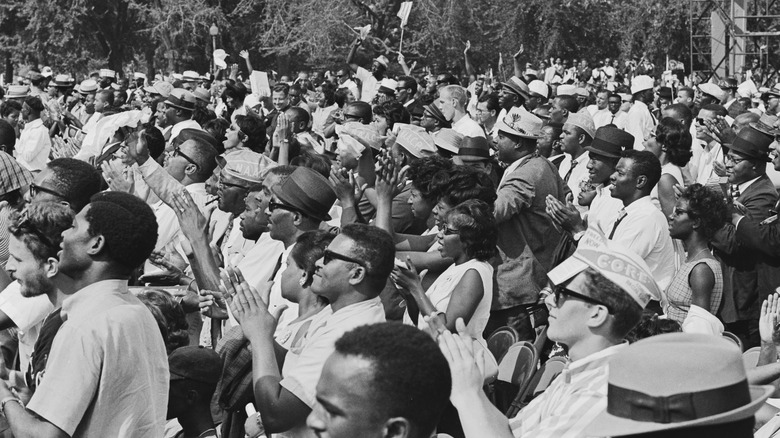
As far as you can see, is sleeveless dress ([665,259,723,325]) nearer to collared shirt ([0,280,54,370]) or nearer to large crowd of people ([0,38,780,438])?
large crowd of people ([0,38,780,438])

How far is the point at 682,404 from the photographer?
227cm

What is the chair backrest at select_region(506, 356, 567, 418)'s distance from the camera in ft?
17.8

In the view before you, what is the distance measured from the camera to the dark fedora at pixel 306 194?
5.84 metres

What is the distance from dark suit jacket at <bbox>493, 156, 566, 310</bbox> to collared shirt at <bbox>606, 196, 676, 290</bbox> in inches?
20.8

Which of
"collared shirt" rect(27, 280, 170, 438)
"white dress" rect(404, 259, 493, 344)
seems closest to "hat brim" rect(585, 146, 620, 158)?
"white dress" rect(404, 259, 493, 344)

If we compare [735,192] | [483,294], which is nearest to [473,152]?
[735,192]

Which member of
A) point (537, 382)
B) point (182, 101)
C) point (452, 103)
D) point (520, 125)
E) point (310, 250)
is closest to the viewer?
point (310, 250)

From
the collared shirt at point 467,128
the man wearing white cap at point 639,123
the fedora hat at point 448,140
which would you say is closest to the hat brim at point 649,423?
the fedora hat at point 448,140

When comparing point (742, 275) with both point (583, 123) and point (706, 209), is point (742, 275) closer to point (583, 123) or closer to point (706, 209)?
point (706, 209)

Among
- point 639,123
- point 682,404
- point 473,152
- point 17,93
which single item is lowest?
point 639,123

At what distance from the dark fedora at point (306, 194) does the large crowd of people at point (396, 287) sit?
0.01 metres

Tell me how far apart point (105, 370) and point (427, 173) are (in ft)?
10.4

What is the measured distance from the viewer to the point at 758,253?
696 centimetres

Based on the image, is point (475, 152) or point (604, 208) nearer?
point (604, 208)
